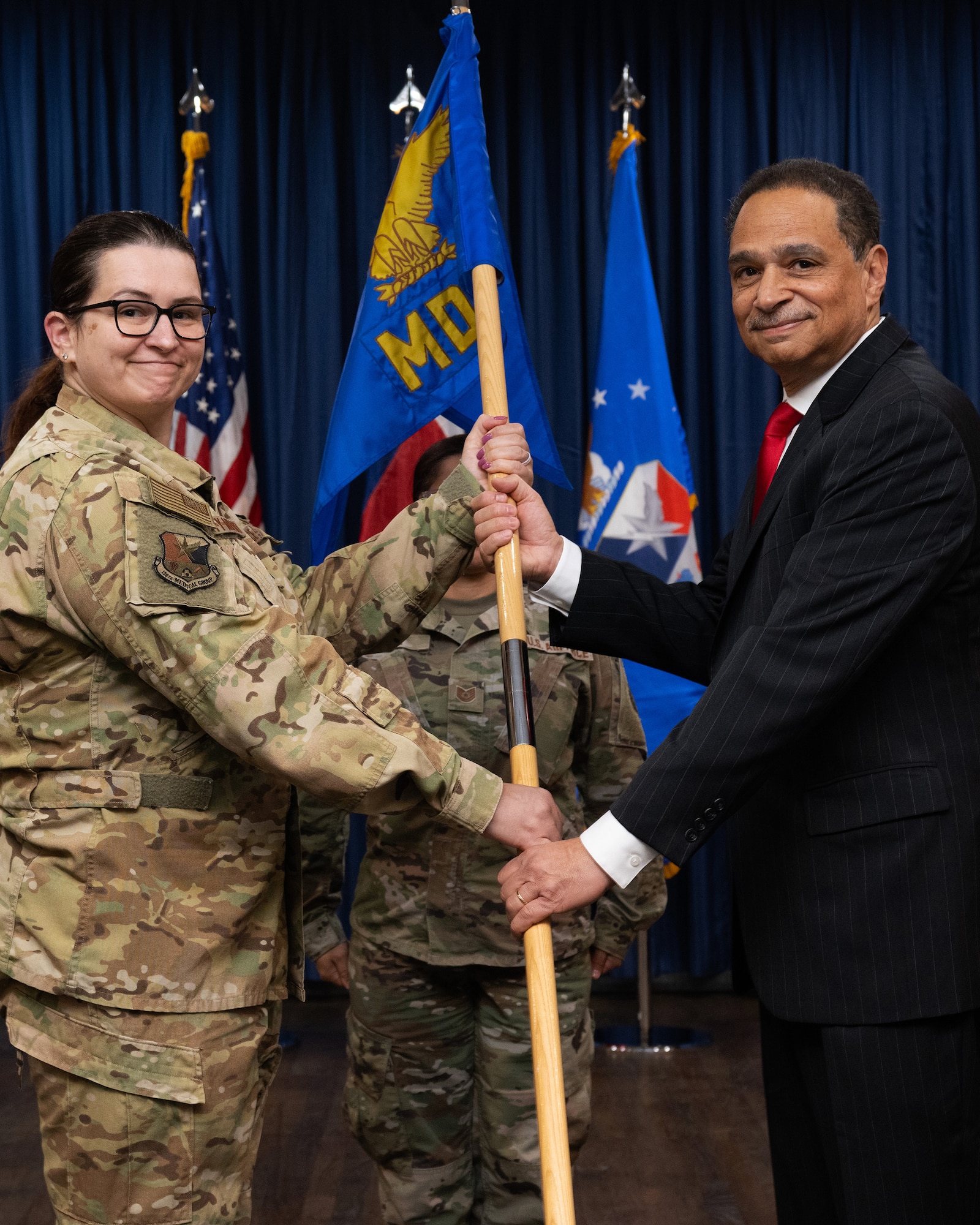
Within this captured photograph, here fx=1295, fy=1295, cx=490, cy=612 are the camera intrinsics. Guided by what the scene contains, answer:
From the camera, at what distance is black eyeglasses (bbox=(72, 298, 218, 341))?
1637 mm

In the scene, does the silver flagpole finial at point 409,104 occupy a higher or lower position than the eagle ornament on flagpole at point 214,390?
higher

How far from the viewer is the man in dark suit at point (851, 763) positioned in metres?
1.52

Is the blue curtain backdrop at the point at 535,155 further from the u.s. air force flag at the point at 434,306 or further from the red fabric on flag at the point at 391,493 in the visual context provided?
the u.s. air force flag at the point at 434,306

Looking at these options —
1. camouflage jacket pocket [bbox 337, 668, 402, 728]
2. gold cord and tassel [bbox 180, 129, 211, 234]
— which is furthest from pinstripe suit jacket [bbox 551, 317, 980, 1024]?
gold cord and tassel [bbox 180, 129, 211, 234]

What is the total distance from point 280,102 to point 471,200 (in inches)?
97.8

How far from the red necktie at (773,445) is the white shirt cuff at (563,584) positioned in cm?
31

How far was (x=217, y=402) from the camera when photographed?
3.92m

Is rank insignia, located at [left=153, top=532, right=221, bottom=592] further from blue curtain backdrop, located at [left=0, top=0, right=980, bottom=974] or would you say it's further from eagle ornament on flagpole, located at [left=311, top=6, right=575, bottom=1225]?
blue curtain backdrop, located at [left=0, top=0, right=980, bottom=974]

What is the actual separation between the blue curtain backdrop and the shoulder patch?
2.05m

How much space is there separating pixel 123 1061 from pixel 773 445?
3.86ft

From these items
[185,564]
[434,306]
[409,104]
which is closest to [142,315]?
[185,564]

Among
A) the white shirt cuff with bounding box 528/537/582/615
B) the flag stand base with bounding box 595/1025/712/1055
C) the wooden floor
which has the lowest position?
the flag stand base with bounding box 595/1025/712/1055

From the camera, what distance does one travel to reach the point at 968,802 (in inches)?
60.3

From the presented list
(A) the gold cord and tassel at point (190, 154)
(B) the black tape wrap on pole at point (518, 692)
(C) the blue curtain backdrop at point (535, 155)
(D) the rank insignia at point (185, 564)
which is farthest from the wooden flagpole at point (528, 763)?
(C) the blue curtain backdrop at point (535, 155)
